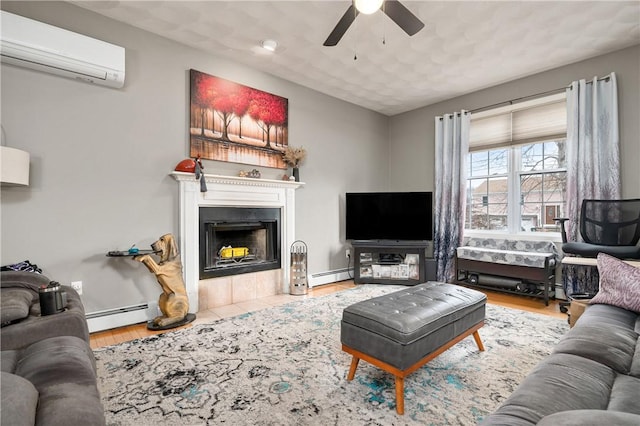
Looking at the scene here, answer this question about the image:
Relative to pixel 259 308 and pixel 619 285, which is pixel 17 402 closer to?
pixel 259 308

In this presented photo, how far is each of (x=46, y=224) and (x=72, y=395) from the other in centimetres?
207

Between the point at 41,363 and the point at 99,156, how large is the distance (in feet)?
6.71

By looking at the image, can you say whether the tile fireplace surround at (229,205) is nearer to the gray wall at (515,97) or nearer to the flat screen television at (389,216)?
the flat screen television at (389,216)

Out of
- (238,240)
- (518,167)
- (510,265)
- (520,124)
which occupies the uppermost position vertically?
(520,124)

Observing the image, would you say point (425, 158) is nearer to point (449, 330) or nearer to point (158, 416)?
point (449, 330)

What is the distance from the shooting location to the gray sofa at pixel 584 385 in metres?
0.81

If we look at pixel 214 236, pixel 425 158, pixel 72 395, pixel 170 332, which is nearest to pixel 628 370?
pixel 72 395

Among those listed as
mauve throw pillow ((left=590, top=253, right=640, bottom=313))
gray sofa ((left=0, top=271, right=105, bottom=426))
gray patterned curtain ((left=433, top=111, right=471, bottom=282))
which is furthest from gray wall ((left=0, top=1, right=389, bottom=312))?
mauve throw pillow ((left=590, top=253, right=640, bottom=313))

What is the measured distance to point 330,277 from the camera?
4574 mm

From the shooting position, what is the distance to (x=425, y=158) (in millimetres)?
5031

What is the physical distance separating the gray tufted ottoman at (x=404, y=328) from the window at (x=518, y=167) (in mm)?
2590

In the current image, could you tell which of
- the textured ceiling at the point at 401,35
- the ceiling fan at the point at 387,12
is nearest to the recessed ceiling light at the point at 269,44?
the textured ceiling at the point at 401,35

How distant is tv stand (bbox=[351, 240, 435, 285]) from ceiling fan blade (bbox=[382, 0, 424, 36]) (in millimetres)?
2873

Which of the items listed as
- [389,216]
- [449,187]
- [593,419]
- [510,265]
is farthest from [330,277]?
[593,419]
